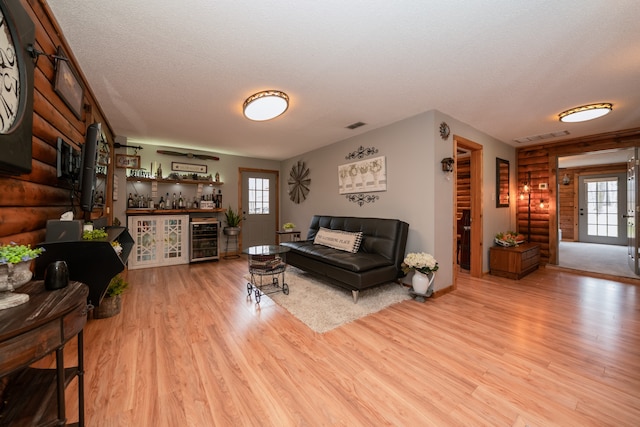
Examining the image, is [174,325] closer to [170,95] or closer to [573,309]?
[170,95]

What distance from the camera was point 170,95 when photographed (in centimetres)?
280

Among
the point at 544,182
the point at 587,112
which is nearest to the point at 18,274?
the point at 587,112

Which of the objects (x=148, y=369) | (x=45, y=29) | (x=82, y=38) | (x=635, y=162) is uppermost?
(x=82, y=38)

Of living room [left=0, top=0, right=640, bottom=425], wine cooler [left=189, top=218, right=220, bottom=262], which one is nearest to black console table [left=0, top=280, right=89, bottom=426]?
living room [left=0, top=0, right=640, bottom=425]

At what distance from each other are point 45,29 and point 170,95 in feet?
3.88

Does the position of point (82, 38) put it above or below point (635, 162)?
above

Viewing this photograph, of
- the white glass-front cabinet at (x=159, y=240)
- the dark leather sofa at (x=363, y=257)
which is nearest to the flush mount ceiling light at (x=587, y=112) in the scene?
the dark leather sofa at (x=363, y=257)

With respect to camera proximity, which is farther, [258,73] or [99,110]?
[99,110]

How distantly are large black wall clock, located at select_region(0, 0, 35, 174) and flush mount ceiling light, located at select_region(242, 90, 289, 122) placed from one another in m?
1.63

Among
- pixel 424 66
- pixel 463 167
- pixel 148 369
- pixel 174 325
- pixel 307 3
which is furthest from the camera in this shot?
pixel 463 167

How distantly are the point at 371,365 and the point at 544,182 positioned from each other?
5.32 meters

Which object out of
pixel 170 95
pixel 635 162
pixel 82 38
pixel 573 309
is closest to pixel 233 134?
pixel 170 95

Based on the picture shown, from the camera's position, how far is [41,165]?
1.66 meters

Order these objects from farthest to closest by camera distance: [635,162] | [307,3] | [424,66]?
[635,162], [424,66], [307,3]
